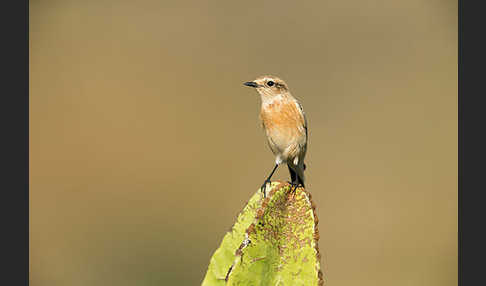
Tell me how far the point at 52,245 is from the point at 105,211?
113 cm

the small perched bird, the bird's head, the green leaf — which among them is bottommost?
the green leaf

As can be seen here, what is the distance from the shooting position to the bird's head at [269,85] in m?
5.42

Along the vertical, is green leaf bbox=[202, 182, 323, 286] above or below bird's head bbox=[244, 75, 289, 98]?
below

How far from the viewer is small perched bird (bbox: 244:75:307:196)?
17.8ft

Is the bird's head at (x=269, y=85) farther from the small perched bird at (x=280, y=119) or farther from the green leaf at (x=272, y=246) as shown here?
the green leaf at (x=272, y=246)

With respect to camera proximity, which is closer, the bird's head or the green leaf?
the green leaf

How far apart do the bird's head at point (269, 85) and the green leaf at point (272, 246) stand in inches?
85.6

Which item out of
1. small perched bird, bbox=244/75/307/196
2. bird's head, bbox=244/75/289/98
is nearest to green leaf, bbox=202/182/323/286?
small perched bird, bbox=244/75/307/196

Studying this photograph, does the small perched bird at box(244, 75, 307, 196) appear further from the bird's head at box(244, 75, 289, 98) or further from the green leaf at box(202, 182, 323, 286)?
the green leaf at box(202, 182, 323, 286)

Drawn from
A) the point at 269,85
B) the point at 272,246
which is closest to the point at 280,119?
the point at 269,85

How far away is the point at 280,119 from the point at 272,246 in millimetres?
2344

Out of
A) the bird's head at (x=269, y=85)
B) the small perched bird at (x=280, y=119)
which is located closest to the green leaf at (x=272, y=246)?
the small perched bird at (x=280, y=119)

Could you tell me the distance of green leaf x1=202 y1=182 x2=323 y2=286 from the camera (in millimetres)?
3129

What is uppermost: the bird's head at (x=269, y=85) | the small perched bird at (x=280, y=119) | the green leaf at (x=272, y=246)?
the bird's head at (x=269, y=85)
